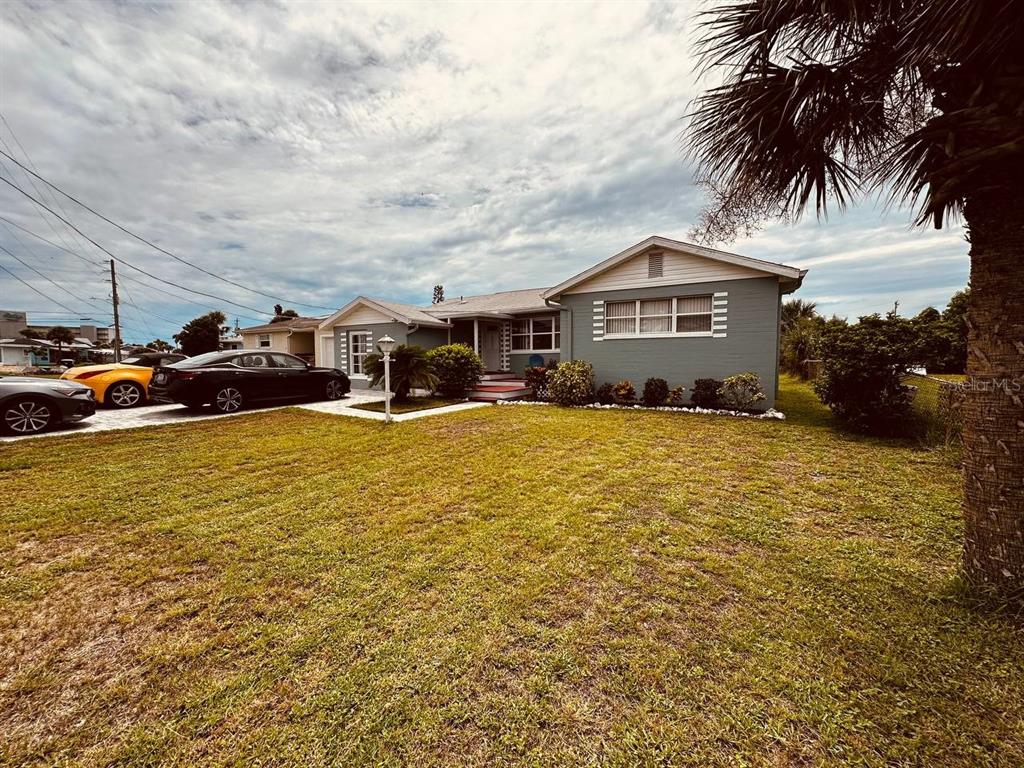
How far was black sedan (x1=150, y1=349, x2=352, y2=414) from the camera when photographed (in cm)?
933

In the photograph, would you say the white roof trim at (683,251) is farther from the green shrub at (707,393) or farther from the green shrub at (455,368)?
the green shrub at (455,368)

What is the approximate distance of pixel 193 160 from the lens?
39.8 feet

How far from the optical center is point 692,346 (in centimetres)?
1090

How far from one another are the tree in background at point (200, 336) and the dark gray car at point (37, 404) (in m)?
32.8

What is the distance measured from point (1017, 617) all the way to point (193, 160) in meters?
18.1

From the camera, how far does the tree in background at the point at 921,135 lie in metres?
2.21

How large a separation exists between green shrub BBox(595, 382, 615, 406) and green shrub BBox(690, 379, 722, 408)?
2.22 metres

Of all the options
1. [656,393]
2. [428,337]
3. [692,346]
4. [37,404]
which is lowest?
[656,393]

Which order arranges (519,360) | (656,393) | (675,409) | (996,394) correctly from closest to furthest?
1. (996,394)
2. (675,409)
3. (656,393)
4. (519,360)

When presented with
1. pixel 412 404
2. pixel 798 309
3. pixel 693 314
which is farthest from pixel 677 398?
pixel 798 309

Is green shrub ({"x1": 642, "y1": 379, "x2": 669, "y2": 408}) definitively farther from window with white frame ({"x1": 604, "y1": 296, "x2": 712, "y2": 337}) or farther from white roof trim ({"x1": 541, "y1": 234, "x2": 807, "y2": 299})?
white roof trim ({"x1": 541, "y1": 234, "x2": 807, "y2": 299})

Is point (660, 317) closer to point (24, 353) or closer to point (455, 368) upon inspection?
point (455, 368)

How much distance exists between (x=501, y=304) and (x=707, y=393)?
31.0ft

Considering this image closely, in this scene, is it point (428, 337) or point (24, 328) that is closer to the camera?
point (428, 337)
